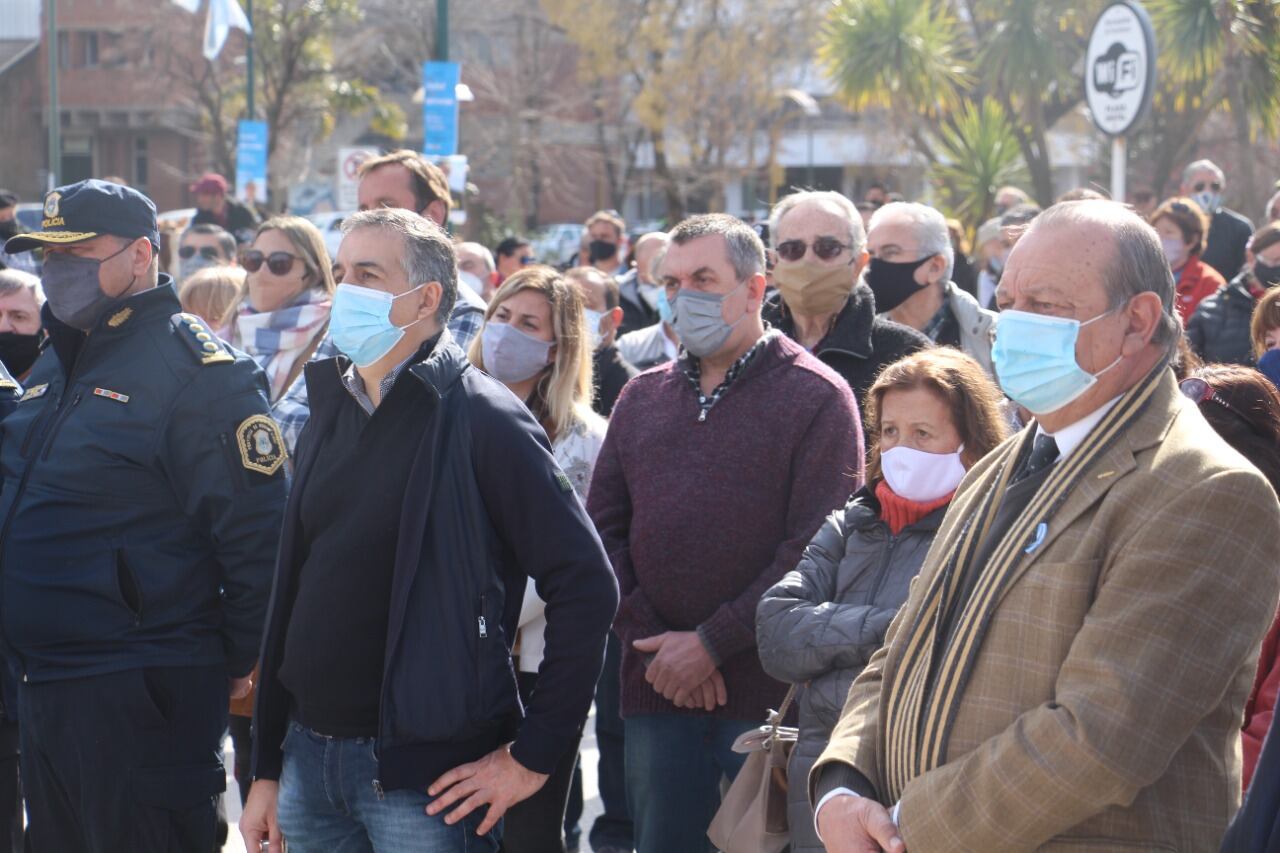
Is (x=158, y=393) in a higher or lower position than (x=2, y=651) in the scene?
higher

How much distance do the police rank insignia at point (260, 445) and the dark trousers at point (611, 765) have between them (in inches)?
81.6

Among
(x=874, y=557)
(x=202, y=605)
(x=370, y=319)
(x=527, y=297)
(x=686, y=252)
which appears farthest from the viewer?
(x=527, y=297)

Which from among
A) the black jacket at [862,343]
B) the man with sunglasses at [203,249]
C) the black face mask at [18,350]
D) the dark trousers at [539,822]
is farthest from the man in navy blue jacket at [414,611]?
the man with sunglasses at [203,249]

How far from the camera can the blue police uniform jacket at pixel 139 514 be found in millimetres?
4047

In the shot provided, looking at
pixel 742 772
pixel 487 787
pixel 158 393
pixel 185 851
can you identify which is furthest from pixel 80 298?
pixel 742 772

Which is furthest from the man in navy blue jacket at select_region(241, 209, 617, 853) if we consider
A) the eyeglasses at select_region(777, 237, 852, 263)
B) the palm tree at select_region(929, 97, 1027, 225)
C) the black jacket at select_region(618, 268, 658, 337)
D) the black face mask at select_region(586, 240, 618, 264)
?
the palm tree at select_region(929, 97, 1027, 225)

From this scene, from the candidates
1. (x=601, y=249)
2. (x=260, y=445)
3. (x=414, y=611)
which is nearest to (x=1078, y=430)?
(x=414, y=611)

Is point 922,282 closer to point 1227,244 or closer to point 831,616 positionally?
point 831,616

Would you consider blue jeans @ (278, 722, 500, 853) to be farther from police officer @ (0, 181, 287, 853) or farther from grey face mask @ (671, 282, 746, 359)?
grey face mask @ (671, 282, 746, 359)

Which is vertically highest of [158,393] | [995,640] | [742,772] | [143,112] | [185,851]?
[143,112]

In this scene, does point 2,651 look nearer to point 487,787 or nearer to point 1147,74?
point 487,787

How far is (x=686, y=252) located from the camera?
4.72 metres

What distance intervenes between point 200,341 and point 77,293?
0.37 metres

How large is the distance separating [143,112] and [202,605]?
172 feet
